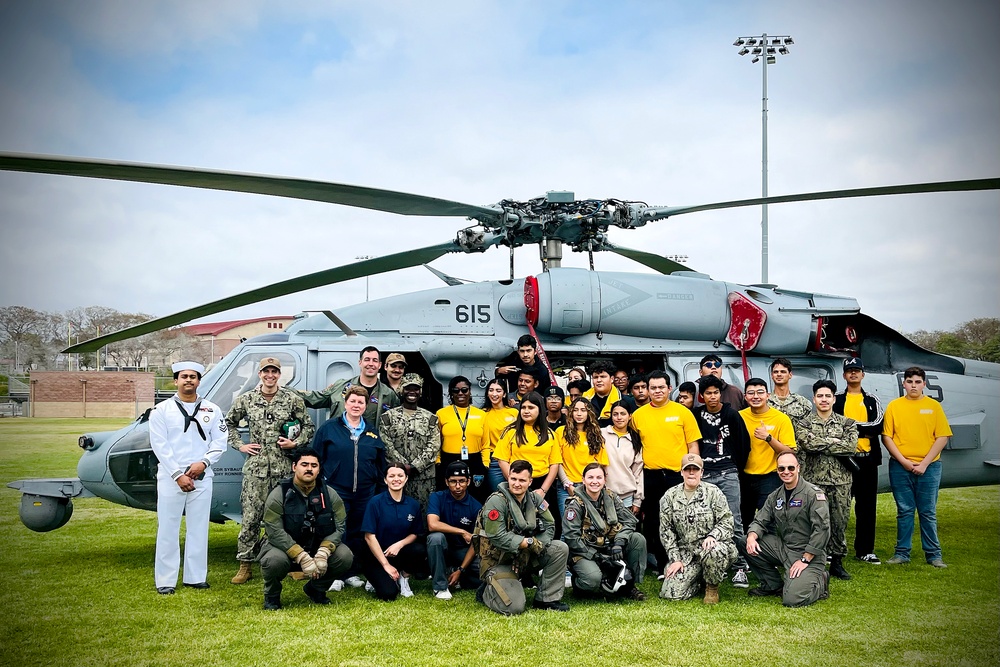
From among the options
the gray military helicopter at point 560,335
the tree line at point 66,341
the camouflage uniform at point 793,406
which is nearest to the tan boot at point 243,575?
the gray military helicopter at point 560,335

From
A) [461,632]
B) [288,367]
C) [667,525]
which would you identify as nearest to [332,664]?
[461,632]

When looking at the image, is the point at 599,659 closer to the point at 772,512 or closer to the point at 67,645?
the point at 772,512

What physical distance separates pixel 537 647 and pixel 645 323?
13.3 ft

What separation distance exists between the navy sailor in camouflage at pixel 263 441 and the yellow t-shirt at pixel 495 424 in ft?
5.16

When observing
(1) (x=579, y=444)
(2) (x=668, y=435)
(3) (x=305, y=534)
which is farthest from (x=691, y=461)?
(3) (x=305, y=534)

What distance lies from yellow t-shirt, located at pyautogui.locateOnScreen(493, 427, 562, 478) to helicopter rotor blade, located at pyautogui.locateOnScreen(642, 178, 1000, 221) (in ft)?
8.49

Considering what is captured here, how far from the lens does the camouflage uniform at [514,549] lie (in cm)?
542

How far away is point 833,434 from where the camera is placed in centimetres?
647

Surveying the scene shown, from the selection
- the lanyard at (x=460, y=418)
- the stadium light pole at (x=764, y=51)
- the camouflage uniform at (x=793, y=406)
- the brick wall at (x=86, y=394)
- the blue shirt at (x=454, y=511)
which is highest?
the stadium light pole at (x=764, y=51)

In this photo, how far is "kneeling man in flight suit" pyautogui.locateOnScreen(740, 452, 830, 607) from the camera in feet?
18.4

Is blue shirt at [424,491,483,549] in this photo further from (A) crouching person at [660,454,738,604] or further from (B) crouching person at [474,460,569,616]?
(A) crouching person at [660,454,738,604]

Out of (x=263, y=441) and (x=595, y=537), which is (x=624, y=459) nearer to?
(x=595, y=537)

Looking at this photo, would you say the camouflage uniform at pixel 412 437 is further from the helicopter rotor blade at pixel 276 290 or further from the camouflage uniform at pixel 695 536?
the camouflage uniform at pixel 695 536

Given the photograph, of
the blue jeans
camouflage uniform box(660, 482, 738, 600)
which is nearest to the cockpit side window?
camouflage uniform box(660, 482, 738, 600)
